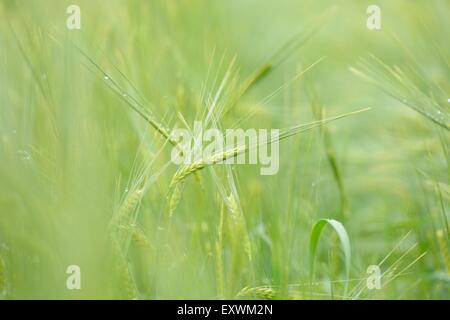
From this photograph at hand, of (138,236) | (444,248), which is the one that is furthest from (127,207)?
(444,248)

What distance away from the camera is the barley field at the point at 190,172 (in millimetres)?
1307

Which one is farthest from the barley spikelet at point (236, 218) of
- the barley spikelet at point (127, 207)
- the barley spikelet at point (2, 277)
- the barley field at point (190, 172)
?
the barley spikelet at point (2, 277)

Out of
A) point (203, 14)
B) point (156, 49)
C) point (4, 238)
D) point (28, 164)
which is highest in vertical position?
point (203, 14)

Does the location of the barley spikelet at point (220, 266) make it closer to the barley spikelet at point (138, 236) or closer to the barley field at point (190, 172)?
the barley field at point (190, 172)

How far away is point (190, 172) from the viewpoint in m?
1.31

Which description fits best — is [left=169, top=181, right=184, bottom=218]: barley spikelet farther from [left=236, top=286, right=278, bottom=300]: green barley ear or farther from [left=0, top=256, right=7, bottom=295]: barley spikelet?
[left=0, top=256, right=7, bottom=295]: barley spikelet

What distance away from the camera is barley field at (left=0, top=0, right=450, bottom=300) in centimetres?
131

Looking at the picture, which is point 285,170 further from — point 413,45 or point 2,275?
point 413,45

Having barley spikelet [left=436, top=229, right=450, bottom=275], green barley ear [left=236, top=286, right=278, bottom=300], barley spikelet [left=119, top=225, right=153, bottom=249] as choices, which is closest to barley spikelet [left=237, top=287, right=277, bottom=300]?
green barley ear [left=236, top=286, right=278, bottom=300]

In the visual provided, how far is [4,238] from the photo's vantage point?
1417mm

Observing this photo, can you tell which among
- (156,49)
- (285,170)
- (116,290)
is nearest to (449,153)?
(285,170)

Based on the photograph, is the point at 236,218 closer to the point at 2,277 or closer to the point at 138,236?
the point at 138,236

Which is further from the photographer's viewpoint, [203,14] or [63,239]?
[203,14]

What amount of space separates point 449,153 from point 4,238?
74 cm
